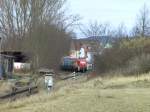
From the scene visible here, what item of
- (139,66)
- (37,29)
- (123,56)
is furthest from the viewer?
(37,29)

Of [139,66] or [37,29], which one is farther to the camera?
[37,29]

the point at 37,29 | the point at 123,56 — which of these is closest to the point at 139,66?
the point at 123,56

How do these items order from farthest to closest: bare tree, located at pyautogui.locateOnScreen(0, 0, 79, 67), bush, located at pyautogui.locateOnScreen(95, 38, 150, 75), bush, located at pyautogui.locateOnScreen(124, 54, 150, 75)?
bare tree, located at pyautogui.locateOnScreen(0, 0, 79, 67), bush, located at pyautogui.locateOnScreen(95, 38, 150, 75), bush, located at pyautogui.locateOnScreen(124, 54, 150, 75)

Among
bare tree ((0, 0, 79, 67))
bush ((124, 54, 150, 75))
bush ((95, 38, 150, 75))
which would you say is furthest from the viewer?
bare tree ((0, 0, 79, 67))

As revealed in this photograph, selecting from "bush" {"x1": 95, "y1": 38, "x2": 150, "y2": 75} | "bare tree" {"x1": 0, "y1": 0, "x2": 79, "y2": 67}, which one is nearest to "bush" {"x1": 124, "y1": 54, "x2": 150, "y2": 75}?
"bush" {"x1": 95, "y1": 38, "x2": 150, "y2": 75}

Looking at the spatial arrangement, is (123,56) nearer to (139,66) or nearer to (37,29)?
(139,66)

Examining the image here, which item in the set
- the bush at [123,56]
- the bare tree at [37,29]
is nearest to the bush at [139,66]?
the bush at [123,56]

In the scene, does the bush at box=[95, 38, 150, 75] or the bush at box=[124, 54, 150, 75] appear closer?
the bush at box=[124, 54, 150, 75]

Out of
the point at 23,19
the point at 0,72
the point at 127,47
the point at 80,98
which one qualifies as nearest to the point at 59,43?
the point at 23,19

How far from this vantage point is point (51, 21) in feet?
253

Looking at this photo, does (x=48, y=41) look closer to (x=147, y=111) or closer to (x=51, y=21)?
(x=51, y=21)

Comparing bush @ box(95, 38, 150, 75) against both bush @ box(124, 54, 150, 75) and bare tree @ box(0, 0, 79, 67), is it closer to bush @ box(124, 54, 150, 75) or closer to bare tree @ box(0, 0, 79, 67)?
bush @ box(124, 54, 150, 75)

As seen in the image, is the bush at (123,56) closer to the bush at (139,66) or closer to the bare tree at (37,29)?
the bush at (139,66)

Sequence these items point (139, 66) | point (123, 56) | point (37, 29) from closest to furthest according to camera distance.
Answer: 1. point (139, 66)
2. point (123, 56)
3. point (37, 29)
